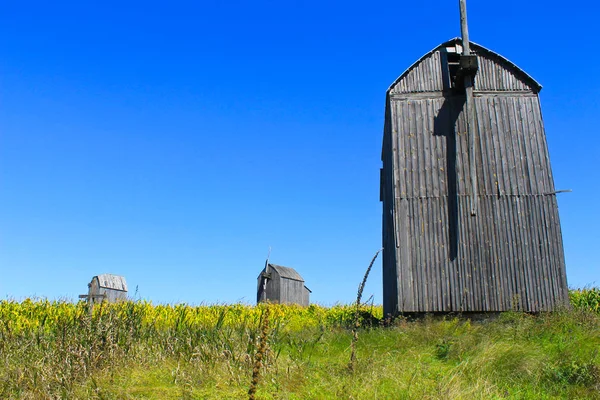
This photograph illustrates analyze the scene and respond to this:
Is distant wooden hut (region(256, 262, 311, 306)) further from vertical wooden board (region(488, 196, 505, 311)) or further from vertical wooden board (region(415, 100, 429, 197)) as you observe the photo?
vertical wooden board (region(488, 196, 505, 311))

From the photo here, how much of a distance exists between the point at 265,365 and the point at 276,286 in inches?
1141

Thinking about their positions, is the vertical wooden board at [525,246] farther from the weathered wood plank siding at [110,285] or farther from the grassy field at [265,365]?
the weathered wood plank siding at [110,285]

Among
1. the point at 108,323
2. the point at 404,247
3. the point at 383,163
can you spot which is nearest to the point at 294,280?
the point at 383,163

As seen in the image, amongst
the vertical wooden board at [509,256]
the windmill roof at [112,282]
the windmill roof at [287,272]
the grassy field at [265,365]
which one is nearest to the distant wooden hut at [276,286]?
the windmill roof at [287,272]

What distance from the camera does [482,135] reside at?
15.1 meters

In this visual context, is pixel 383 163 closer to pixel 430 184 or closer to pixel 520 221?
pixel 430 184

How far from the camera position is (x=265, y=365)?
8102mm

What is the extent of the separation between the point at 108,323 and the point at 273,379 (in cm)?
288

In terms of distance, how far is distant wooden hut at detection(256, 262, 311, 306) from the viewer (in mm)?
36812

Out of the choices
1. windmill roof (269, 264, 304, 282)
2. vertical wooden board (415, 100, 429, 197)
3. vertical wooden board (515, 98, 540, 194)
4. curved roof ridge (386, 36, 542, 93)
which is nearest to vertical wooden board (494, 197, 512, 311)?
vertical wooden board (515, 98, 540, 194)

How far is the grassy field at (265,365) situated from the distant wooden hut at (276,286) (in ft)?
86.3

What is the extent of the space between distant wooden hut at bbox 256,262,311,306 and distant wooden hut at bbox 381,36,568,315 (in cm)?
2162

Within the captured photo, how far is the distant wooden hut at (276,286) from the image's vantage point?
36.8 m

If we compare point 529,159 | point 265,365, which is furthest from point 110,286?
point 265,365
